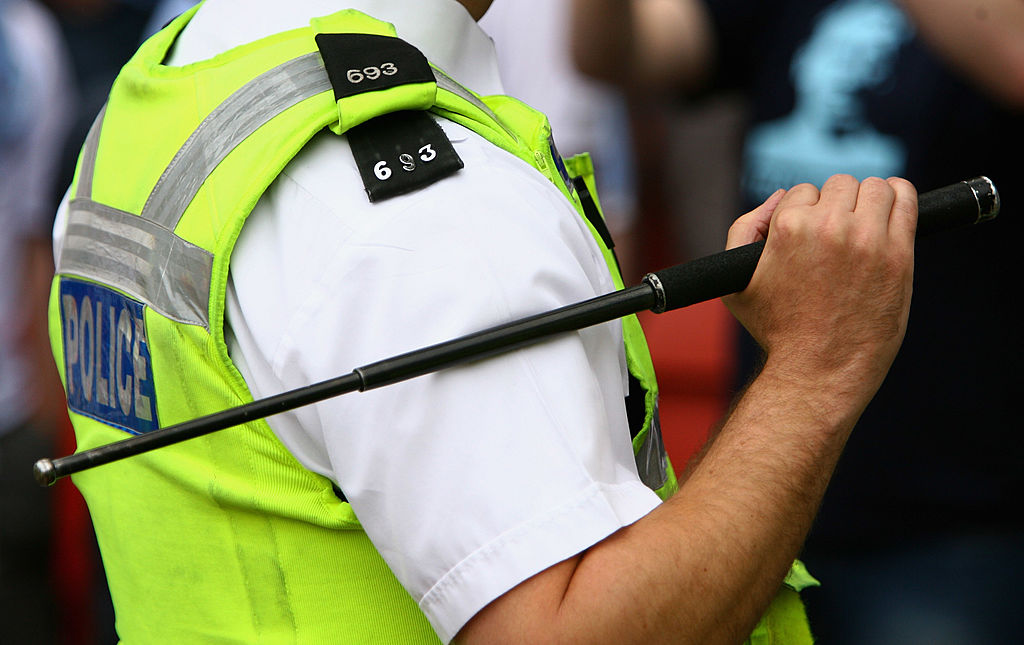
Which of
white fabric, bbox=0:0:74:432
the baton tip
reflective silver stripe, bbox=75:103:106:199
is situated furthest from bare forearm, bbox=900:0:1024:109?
white fabric, bbox=0:0:74:432

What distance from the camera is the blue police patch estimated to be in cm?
103

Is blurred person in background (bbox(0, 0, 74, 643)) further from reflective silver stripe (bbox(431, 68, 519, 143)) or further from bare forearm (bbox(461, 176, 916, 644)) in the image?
bare forearm (bbox(461, 176, 916, 644))

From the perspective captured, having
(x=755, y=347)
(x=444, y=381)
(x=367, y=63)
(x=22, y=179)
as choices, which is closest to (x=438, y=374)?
(x=444, y=381)

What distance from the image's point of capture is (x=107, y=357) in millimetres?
1093

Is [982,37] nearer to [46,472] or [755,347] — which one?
[755,347]

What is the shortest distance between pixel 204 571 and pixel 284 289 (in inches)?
12.7

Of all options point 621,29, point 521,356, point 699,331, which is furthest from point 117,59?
point 521,356

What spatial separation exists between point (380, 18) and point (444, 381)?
435mm

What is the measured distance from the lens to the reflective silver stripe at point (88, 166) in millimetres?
1148

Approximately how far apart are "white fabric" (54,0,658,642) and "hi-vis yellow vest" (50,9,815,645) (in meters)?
0.03

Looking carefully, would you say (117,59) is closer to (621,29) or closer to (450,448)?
(621,29)

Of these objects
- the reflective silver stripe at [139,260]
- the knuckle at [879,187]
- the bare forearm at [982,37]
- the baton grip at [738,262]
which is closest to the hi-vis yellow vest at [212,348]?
the reflective silver stripe at [139,260]

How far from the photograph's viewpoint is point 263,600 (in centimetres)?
100

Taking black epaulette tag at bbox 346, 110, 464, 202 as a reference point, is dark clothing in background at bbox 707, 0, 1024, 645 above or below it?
below
